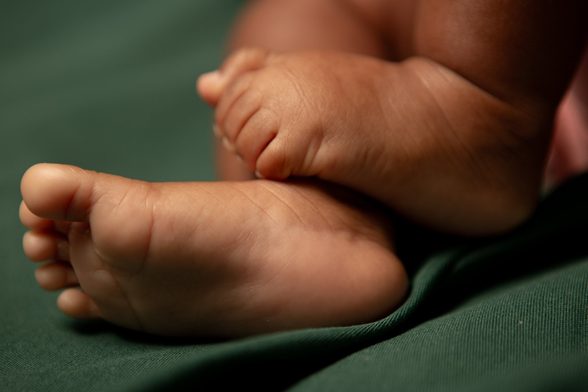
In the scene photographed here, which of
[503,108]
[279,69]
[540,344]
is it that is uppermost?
[279,69]

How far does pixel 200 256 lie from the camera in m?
0.47

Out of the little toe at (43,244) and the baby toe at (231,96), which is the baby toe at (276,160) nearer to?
the baby toe at (231,96)

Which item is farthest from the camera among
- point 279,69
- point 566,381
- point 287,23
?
point 287,23

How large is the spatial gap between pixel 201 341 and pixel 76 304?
0.14 m

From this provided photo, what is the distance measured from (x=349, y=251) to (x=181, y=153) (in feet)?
2.09

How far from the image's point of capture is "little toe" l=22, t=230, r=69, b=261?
49 centimetres

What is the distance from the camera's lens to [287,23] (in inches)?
30.0

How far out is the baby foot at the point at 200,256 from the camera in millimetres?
442

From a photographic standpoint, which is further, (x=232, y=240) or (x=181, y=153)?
(x=181, y=153)

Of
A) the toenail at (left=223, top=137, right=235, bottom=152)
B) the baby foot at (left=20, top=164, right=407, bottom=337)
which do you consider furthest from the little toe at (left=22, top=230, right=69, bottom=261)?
the toenail at (left=223, top=137, right=235, bottom=152)

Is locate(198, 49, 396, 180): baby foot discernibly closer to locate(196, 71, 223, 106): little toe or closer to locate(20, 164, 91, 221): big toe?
locate(196, 71, 223, 106): little toe

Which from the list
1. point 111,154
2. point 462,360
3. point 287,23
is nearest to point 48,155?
point 111,154

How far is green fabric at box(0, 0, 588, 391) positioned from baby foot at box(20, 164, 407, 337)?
0.12ft

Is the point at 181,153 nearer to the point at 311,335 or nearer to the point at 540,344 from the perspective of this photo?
the point at 311,335
